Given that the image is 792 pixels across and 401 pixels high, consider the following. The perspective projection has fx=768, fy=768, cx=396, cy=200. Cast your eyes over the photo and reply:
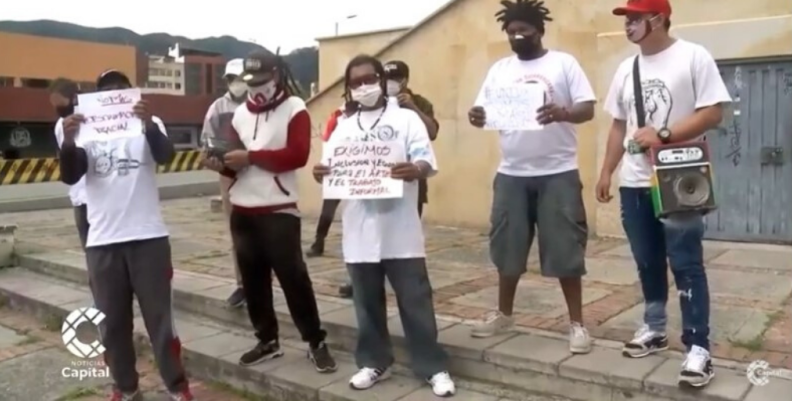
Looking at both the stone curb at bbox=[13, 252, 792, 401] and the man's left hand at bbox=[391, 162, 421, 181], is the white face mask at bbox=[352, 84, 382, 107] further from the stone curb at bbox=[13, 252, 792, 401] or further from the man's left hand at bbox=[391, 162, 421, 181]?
the stone curb at bbox=[13, 252, 792, 401]

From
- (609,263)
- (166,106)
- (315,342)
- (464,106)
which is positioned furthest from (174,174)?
(315,342)

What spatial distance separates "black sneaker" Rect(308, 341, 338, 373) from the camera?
449 cm

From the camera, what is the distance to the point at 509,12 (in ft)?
13.6

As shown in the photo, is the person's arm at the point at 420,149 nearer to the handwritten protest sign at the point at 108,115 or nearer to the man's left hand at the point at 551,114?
the man's left hand at the point at 551,114

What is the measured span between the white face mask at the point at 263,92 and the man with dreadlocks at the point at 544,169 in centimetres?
115

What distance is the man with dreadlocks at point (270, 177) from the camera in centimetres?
427

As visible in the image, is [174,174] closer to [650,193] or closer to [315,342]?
[315,342]

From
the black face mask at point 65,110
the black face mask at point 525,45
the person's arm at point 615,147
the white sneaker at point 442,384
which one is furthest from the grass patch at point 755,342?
the black face mask at point 65,110

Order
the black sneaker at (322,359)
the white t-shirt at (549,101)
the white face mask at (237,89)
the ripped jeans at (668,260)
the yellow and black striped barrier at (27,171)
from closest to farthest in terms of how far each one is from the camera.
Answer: the ripped jeans at (668,260), the white t-shirt at (549,101), the black sneaker at (322,359), the white face mask at (237,89), the yellow and black striped barrier at (27,171)

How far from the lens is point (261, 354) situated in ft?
15.5

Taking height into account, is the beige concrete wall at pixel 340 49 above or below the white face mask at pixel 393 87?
above

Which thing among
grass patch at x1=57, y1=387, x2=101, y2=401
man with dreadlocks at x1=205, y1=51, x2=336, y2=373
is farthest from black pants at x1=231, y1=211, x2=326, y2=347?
grass patch at x1=57, y1=387, x2=101, y2=401

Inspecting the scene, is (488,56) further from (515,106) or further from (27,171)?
(27,171)

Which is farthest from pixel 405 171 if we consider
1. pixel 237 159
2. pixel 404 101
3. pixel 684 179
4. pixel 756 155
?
pixel 756 155
